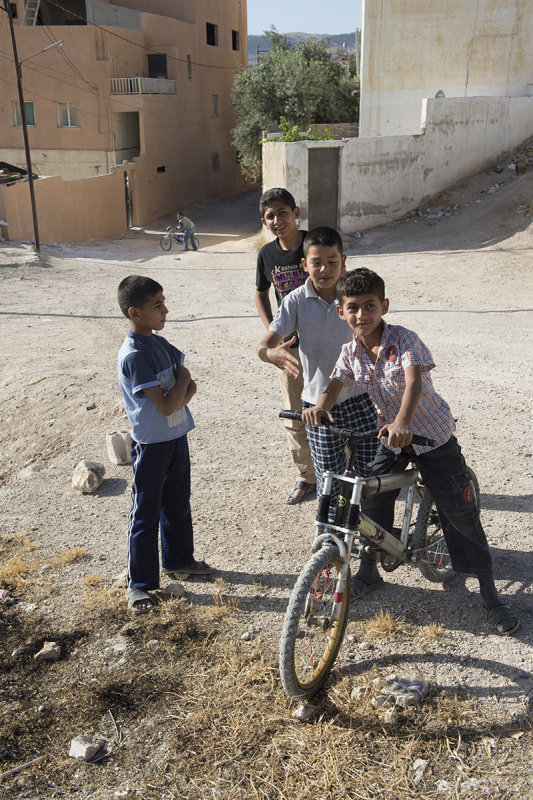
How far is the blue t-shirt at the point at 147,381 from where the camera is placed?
324 centimetres

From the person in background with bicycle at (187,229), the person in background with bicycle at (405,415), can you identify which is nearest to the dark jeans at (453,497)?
the person in background with bicycle at (405,415)

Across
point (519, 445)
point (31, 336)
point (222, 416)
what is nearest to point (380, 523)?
point (519, 445)

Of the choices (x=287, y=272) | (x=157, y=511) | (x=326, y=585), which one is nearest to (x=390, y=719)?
(x=326, y=585)

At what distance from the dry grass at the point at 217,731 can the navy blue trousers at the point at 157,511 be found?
356 mm

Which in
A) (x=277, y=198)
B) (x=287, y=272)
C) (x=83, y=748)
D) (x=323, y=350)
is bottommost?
(x=83, y=748)

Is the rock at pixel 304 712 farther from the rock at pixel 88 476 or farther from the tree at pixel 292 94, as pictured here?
the tree at pixel 292 94

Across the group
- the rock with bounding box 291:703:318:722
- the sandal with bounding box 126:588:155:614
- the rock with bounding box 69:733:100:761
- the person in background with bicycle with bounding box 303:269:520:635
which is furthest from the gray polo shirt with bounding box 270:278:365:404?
the rock with bounding box 69:733:100:761

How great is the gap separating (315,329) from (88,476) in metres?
2.22

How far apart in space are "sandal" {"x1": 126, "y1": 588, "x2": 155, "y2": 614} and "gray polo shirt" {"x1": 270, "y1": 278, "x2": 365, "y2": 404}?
1309 millimetres

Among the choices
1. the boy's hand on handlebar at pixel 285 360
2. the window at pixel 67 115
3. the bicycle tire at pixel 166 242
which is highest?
the window at pixel 67 115

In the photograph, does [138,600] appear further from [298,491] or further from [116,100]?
[116,100]

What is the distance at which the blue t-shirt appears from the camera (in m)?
3.24

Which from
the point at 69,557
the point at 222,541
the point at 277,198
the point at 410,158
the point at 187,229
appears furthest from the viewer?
the point at 187,229

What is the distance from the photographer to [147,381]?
10.6ft
